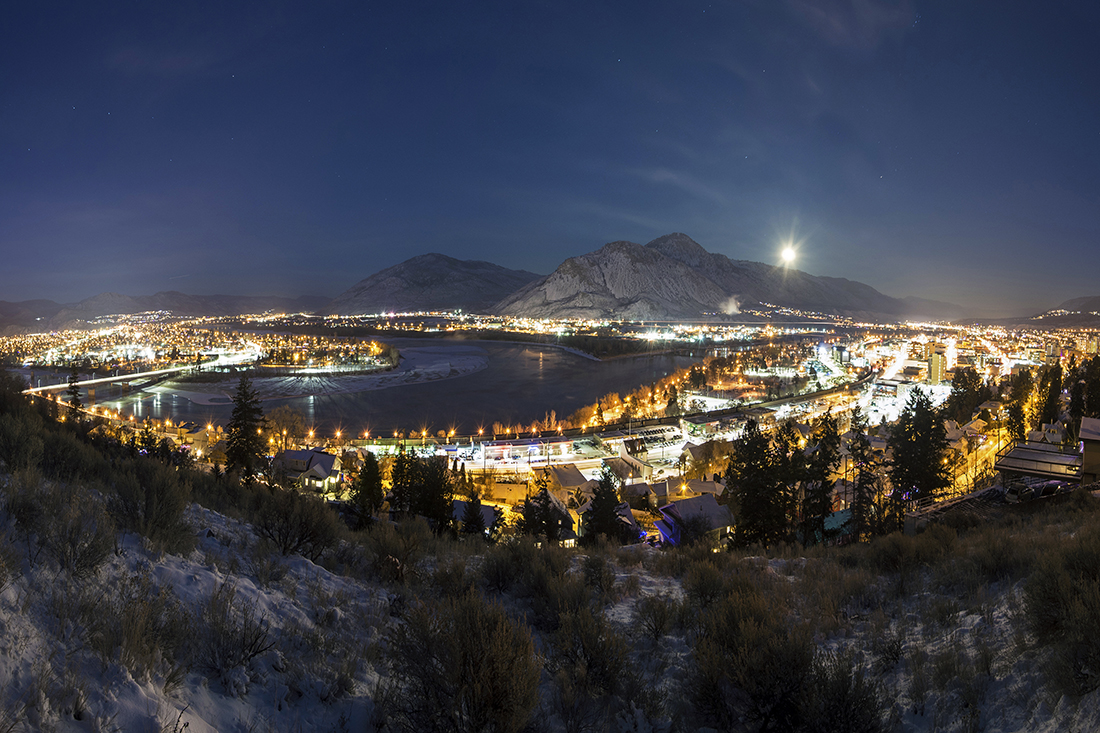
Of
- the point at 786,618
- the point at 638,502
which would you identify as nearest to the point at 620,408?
the point at 638,502

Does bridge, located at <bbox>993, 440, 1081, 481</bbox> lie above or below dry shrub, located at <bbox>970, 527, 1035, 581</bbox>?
below

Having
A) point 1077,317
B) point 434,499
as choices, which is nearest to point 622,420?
point 434,499

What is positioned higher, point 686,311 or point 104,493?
point 686,311

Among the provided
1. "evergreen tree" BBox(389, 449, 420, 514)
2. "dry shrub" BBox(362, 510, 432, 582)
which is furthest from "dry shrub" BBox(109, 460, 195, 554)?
"evergreen tree" BBox(389, 449, 420, 514)

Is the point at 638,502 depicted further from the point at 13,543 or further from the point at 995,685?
the point at 13,543

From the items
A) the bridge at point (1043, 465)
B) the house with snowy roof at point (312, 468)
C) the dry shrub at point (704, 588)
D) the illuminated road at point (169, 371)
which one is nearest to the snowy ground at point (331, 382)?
the illuminated road at point (169, 371)

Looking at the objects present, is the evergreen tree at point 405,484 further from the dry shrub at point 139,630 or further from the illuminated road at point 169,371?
the illuminated road at point 169,371

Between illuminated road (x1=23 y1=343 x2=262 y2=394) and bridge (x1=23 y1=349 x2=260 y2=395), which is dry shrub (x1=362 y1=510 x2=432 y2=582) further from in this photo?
bridge (x1=23 y1=349 x2=260 y2=395)
